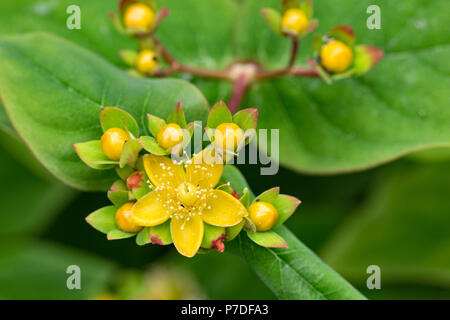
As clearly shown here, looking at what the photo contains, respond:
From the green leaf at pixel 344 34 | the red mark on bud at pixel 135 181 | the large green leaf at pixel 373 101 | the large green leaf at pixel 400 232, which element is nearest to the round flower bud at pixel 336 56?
the green leaf at pixel 344 34

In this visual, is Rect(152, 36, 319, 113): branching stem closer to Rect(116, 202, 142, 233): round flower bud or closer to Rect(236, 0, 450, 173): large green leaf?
Rect(236, 0, 450, 173): large green leaf

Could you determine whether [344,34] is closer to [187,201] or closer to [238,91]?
[238,91]

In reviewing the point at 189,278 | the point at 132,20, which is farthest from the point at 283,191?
the point at 132,20

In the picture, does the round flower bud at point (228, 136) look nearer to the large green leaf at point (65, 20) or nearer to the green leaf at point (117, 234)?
the green leaf at point (117, 234)

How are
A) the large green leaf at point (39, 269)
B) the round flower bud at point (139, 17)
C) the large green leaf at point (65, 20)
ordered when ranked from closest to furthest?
the round flower bud at point (139, 17), the large green leaf at point (65, 20), the large green leaf at point (39, 269)

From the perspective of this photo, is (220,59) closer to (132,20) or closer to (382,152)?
(132,20)

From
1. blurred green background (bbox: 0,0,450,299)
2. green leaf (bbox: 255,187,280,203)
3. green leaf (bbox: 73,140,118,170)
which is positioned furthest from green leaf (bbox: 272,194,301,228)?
blurred green background (bbox: 0,0,450,299)
